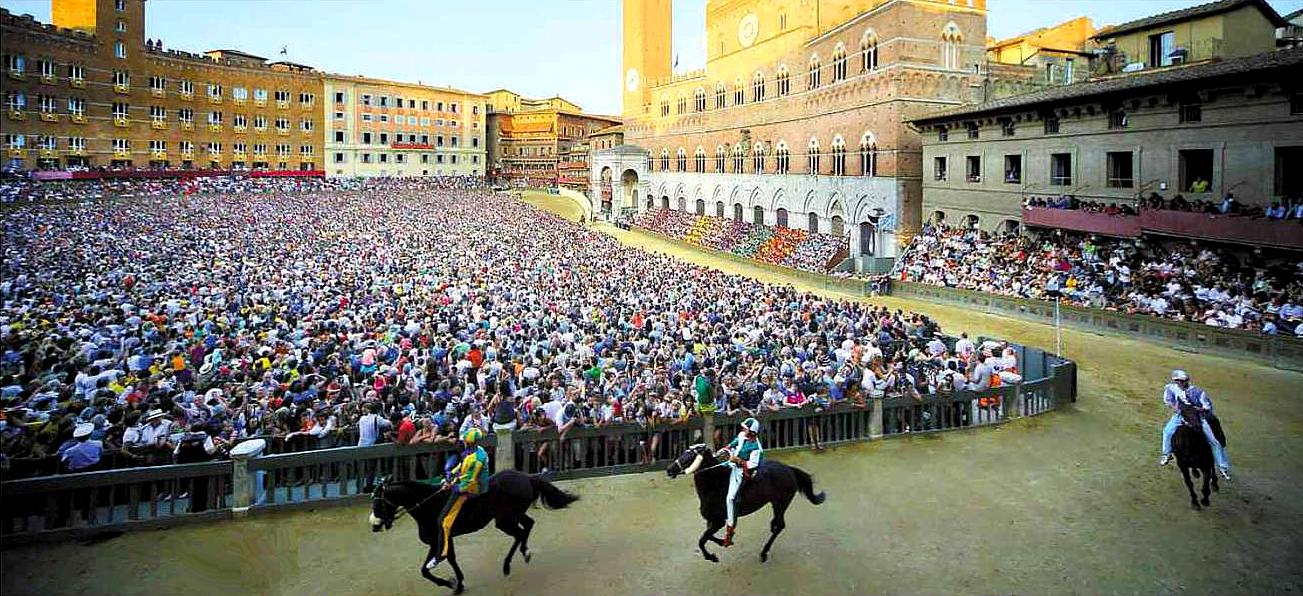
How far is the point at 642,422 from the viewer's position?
12.2 m

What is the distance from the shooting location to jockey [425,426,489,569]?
8712 mm

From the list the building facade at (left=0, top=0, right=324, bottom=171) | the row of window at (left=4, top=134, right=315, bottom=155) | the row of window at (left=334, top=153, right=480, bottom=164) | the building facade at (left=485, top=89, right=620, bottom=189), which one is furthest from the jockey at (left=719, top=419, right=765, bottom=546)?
the building facade at (left=485, top=89, right=620, bottom=189)

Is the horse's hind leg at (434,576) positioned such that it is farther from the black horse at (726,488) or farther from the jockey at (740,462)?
the jockey at (740,462)

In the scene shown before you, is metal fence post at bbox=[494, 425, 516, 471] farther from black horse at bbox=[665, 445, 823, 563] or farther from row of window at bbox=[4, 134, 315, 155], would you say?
row of window at bbox=[4, 134, 315, 155]

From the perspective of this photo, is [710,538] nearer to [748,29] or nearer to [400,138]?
[748,29]

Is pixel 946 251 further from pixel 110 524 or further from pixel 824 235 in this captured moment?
pixel 110 524

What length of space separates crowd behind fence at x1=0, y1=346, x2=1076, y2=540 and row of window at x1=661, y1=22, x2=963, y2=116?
30179mm

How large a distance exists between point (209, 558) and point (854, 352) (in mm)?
12877

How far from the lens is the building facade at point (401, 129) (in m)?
73.8

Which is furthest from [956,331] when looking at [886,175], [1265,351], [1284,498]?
[886,175]

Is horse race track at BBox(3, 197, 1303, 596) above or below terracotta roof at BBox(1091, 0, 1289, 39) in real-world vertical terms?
below

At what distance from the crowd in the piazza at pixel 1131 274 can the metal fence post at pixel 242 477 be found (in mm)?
23815

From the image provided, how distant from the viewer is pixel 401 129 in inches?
3157

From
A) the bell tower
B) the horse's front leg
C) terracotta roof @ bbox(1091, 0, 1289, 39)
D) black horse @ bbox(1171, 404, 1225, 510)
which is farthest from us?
the bell tower
